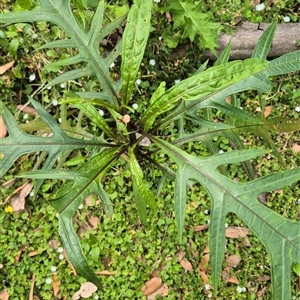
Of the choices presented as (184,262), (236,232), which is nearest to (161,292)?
(184,262)

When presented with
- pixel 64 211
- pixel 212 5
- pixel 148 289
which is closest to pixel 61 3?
pixel 64 211

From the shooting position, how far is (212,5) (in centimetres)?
261

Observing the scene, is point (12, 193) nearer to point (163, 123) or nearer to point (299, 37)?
point (163, 123)

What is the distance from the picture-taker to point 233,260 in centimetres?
254

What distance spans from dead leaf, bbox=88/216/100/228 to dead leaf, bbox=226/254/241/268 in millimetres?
733

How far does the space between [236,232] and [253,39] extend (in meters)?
1.03

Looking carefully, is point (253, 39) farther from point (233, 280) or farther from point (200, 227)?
A: point (233, 280)

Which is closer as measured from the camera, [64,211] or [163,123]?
[64,211]

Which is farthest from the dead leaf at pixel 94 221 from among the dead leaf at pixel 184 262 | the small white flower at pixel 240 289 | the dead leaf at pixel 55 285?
the small white flower at pixel 240 289

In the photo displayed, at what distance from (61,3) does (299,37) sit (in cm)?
136

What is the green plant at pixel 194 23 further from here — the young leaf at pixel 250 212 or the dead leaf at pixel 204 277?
the dead leaf at pixel 204 277

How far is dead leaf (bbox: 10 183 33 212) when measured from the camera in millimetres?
2609

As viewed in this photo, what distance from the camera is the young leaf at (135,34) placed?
1552 millimetres

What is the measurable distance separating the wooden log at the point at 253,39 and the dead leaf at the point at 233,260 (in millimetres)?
1069
